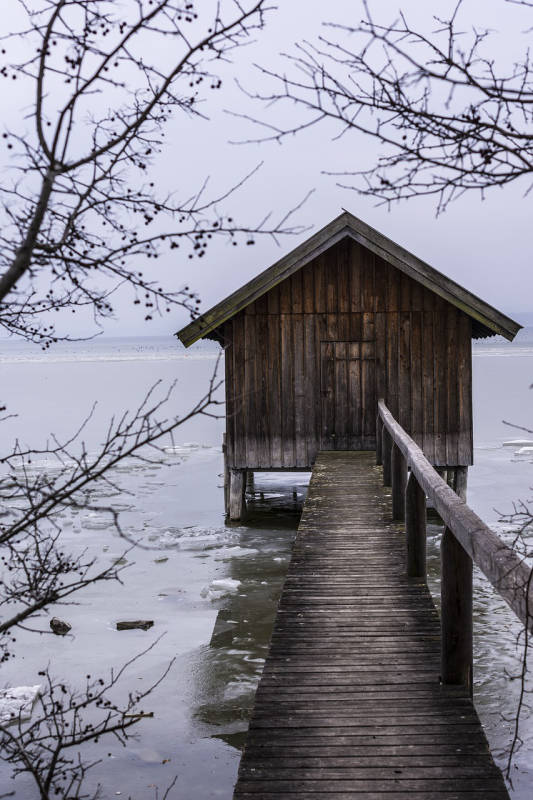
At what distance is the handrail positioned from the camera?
8.73 feet

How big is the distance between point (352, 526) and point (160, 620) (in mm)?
2921

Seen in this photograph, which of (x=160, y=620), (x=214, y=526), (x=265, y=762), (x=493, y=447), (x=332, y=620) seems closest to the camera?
(x=265, y=762)

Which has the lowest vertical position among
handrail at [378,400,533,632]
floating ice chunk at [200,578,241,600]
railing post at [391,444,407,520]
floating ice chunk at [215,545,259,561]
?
floating ice chunk at [215,545,259,561]

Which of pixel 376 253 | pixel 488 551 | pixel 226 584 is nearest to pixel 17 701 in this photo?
pixel 226 584

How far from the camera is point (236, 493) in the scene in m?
15.2

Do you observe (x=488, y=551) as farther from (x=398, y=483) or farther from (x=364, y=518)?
(x=364, y=518)

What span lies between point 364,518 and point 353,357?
575 cm

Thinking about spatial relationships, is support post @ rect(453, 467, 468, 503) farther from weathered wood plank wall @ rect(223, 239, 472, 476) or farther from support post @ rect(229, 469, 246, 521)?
support post @ rect(229, 469, 246, 521)

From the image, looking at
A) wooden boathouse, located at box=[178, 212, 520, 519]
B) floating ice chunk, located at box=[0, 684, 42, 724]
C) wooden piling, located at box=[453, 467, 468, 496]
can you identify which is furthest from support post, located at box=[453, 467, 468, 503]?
floating ice chunk, located at box=[0, 684, 42, 724]

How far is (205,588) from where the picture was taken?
36.3 feet

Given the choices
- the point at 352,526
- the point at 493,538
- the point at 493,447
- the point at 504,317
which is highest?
the point at 504,317

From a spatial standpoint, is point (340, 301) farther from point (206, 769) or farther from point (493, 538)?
point (493, 538)

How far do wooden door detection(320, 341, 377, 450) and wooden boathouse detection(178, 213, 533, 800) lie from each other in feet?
0.08

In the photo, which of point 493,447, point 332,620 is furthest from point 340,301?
point 493,447
